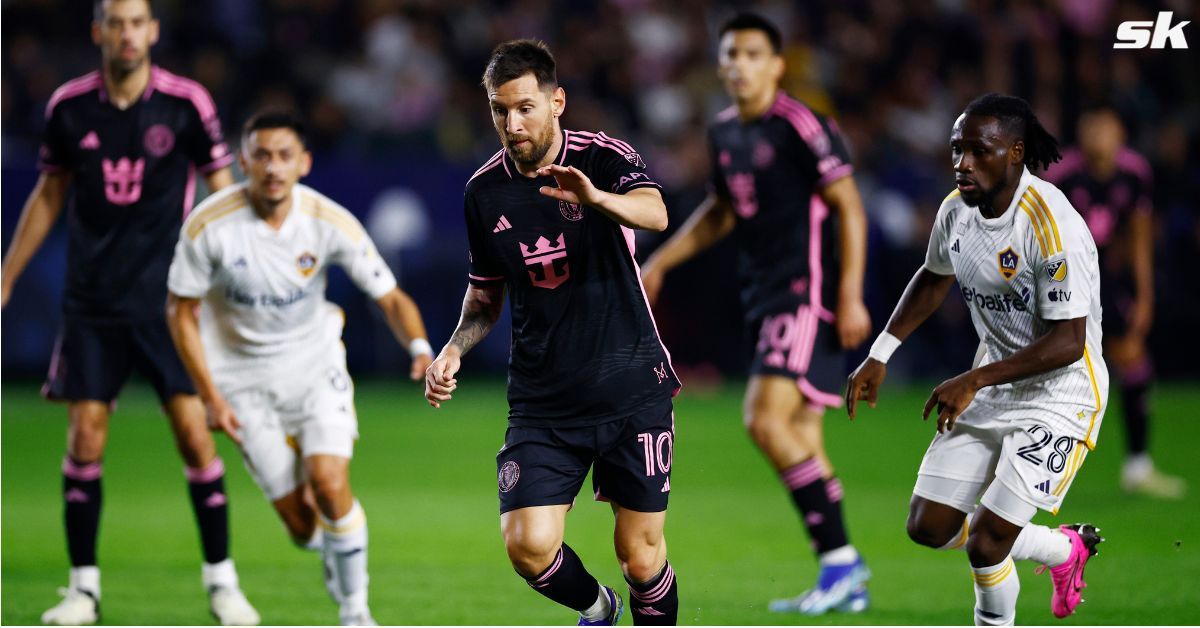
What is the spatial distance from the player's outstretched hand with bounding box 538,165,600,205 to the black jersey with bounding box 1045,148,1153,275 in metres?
6.03

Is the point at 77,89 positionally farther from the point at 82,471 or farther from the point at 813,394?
the point at 813,394

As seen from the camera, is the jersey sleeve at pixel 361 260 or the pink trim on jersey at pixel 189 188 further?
the pink trim on jersey at pixel 189 188

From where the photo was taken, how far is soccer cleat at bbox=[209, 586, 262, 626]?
6.46 metres

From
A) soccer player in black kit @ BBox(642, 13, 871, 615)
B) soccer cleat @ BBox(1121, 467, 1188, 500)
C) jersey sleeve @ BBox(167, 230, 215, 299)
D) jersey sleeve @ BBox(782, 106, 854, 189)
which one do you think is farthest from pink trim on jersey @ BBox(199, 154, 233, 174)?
soccer cleat @ BBox(1121, 467, 1188, 500)

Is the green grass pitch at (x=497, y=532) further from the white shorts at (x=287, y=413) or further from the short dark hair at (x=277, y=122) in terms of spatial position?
the short dark hair at (x=277, y=122)

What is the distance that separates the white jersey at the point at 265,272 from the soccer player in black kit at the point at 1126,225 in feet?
17.3

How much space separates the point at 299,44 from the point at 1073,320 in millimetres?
13689

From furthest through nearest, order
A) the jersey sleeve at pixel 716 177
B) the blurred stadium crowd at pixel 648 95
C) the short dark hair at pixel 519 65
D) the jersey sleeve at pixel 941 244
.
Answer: the blurred stadium crowd at pixel 648 95
the jersey sleeve at pixel 716 177
the jersey sleeve at pixel 941 244
the short dark hair at pixel 519 65

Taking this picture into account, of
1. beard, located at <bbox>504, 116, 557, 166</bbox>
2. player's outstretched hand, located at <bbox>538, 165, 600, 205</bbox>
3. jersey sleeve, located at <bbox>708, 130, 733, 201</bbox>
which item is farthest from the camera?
jersey sleeve, located at <bbox>708, 130, 733, 201</bbox>

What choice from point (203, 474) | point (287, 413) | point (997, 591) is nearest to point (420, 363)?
point (287, 413)

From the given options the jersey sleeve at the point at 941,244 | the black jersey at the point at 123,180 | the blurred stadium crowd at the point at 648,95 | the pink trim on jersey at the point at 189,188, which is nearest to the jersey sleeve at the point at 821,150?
the jersey sleeve at the point at 941,244

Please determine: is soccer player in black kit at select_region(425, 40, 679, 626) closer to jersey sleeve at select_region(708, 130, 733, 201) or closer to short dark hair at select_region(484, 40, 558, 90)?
short dark hair at select_region(484, 40, 558, 90)

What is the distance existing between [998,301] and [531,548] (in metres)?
1.90

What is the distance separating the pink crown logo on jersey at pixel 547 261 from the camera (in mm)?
5219
